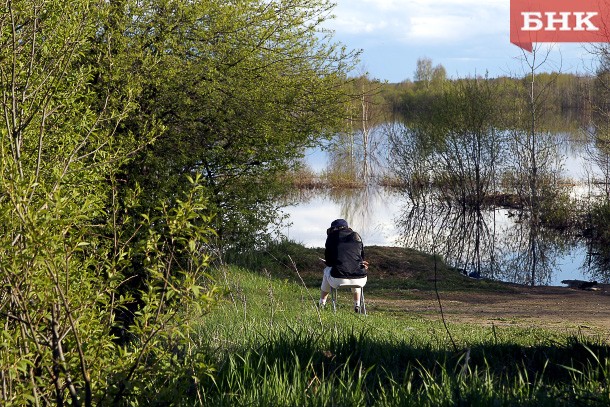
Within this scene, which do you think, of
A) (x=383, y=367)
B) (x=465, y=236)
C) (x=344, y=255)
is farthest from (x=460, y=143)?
(x=383, y=367)

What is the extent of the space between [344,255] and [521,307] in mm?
4670

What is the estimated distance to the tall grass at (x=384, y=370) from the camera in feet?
15.0

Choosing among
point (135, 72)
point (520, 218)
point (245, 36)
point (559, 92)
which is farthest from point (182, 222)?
point (559, 92)

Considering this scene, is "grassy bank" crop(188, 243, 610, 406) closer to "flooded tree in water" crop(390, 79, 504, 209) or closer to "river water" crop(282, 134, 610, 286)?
"river water" crop(282, 134, 610, 286)

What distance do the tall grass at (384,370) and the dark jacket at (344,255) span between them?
303 centimetres

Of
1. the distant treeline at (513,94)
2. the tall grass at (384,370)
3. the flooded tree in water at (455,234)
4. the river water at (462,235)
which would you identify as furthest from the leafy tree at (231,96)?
the flooded tree in water at (455,234)

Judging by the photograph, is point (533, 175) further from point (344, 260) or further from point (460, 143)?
point (344, 260)

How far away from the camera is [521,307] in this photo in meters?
15.6

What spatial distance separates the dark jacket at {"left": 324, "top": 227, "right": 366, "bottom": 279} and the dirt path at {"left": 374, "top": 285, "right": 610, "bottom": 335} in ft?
5.54

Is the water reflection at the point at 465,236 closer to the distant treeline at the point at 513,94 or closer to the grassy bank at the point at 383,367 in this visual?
the distant treeline at the point at 513,94

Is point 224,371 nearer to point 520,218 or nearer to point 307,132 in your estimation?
point 307,132

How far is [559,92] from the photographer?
7044 centimetres

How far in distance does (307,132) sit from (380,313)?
5769mm

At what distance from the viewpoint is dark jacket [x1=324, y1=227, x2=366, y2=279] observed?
12617 mm
